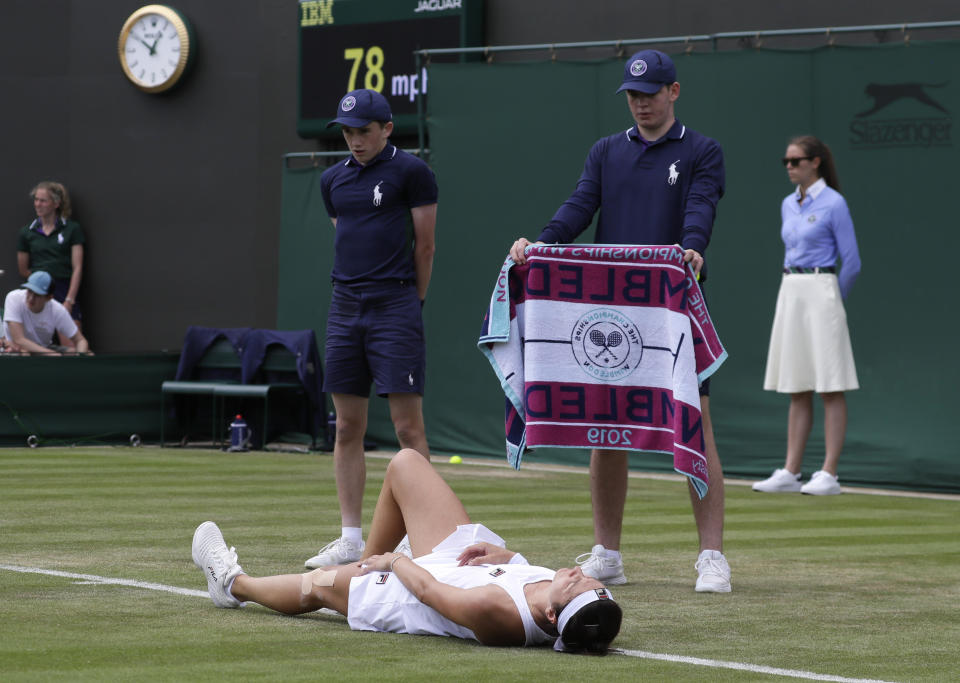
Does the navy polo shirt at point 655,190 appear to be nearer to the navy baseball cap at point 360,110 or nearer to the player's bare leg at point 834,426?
the navy baseball cap at point 360,110

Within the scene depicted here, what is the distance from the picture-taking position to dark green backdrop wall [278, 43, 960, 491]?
12930 millimetres

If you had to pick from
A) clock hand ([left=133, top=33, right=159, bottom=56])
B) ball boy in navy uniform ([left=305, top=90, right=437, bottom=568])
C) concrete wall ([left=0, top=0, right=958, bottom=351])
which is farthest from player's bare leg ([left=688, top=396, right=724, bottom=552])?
clock hand ([left=133, top=33, right=159, bottom=56])

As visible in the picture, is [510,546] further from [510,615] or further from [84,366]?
[84,366]

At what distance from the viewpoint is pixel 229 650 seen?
532 cm

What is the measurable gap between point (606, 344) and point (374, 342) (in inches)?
55.5

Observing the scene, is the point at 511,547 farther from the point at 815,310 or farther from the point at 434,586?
the point at 815,310

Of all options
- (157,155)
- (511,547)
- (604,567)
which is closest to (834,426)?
(511,547)

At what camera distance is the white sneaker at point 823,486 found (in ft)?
40.3

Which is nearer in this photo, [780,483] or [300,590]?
[300,590]

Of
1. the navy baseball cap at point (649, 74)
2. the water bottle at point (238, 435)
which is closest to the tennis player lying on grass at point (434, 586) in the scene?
the navy baseball cap at point (649, 74)

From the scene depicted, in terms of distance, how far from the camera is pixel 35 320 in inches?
642

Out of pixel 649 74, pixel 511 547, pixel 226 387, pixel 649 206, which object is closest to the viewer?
pixel 649 74

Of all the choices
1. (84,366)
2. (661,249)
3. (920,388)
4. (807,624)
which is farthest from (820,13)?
(807,624)

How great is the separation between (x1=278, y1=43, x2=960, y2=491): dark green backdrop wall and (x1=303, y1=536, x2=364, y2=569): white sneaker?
6.24 meters
